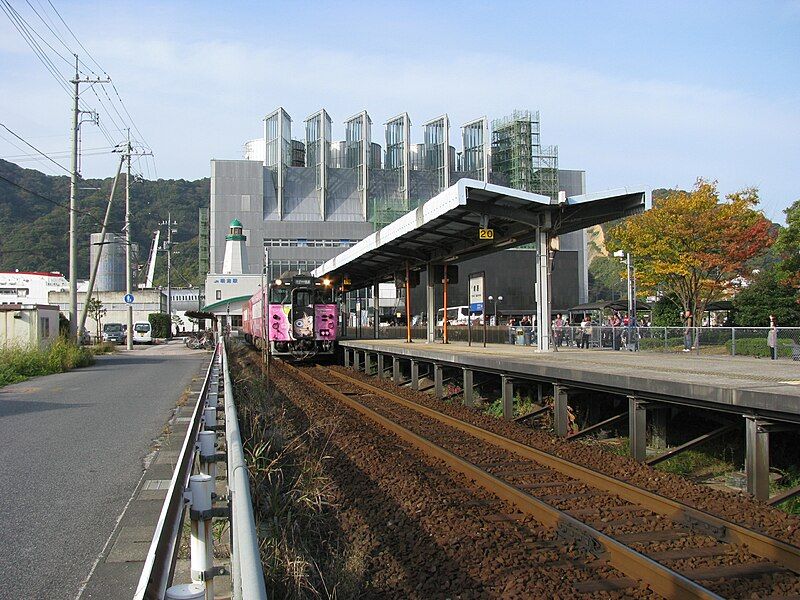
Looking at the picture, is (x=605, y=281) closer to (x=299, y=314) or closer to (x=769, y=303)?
(x=769, y=303)

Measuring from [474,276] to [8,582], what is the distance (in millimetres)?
17590

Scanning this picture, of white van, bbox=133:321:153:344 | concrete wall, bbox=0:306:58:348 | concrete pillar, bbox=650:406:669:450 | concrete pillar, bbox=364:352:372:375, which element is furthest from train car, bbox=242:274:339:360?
white van, bbox=133:321:153:344

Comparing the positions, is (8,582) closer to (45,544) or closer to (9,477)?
(45,544)

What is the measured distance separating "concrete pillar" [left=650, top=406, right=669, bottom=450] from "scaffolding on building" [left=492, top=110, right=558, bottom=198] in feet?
208

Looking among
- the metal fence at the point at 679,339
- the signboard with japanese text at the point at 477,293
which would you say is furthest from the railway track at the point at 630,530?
the signboard with japanese text at the point at 477,293

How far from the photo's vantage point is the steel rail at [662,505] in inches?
219

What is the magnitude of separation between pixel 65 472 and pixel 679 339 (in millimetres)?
18610

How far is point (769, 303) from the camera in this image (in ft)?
111

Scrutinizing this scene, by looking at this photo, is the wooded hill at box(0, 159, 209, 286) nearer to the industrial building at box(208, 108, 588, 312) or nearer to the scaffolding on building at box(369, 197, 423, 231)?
the industrial building at box(208, 108, 588, 312)

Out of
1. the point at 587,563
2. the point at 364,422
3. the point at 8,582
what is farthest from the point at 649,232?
the point at 8,582

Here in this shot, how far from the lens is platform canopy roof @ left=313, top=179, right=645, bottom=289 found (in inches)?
644

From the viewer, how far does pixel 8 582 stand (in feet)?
16.1

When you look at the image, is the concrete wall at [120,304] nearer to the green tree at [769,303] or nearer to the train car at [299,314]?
the train car at [299,314]

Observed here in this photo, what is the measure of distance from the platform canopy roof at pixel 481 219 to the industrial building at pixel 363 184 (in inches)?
1923
